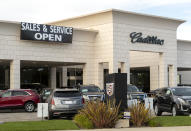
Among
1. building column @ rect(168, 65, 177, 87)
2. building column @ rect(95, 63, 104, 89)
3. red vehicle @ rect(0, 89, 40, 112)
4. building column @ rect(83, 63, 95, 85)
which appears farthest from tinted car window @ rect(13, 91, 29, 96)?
building column @ rect(168, 65, 177, 87)

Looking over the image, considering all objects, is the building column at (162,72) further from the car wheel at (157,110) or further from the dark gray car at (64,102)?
the dark gray car at (64,102)

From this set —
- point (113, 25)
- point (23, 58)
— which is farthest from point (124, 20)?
point (23, 58)

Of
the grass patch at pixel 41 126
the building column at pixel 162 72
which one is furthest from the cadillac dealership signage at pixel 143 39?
the grass patch at pixel 41 126

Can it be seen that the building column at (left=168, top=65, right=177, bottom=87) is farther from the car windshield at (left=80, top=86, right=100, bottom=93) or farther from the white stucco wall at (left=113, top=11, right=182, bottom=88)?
the car windshield at (left=80, top=86, right=100, bottom=93)

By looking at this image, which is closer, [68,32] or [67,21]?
[68,32]

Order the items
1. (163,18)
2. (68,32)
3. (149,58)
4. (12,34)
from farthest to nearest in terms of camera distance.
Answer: (149,58) < (163,18) < (68,32) < (12,34)

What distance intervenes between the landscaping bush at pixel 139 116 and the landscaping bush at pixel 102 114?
2.49ft

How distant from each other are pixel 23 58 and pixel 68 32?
524cm

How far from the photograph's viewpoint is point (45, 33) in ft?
133

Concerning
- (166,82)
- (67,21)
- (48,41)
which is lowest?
(166,82)

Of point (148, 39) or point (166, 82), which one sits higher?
point (148, 39)

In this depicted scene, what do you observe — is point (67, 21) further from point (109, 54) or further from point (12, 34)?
point (12, 34)

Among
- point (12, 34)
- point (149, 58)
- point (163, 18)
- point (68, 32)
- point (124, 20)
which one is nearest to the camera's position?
point (12, 34)

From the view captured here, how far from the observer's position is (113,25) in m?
43.9
